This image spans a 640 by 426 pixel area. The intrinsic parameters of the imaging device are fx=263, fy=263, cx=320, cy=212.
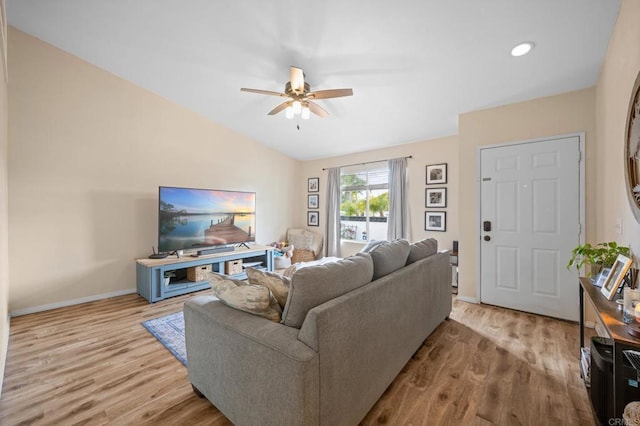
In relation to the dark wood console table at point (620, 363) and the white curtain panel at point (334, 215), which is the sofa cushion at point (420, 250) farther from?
the white curtain panel at point (334, 215)

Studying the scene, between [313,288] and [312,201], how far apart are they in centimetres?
487

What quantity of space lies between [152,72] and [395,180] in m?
4.00

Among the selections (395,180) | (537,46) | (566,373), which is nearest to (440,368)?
(566,373)

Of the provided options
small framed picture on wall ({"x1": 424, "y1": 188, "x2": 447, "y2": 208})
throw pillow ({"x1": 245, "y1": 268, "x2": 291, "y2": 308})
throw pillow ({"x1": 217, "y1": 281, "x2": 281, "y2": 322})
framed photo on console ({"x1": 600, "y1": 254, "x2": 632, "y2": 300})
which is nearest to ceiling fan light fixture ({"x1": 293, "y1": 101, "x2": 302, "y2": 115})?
throw pillow ({"x1": 245, "y1": 268, "x2": 291, "y2": 308})

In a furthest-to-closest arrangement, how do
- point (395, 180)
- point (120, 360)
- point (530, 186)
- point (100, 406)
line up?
point (395, 180), point (530, 186), point (120, 360), point (100, 406)

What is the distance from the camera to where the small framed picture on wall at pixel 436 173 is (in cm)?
428

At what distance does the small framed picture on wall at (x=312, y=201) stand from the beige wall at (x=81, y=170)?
98.6 inches

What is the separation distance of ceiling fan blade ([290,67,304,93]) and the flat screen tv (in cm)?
234

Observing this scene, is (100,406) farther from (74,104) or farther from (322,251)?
(322,251)

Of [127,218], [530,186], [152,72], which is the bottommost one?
[127,218]

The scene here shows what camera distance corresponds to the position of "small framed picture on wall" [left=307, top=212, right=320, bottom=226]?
19.8ft

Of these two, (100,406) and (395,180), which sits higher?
(395,180)

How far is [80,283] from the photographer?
340cm

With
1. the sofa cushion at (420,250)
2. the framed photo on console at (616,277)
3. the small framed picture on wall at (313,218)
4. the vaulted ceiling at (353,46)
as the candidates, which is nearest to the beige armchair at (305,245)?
the small framed picture on wall at (313,218)
